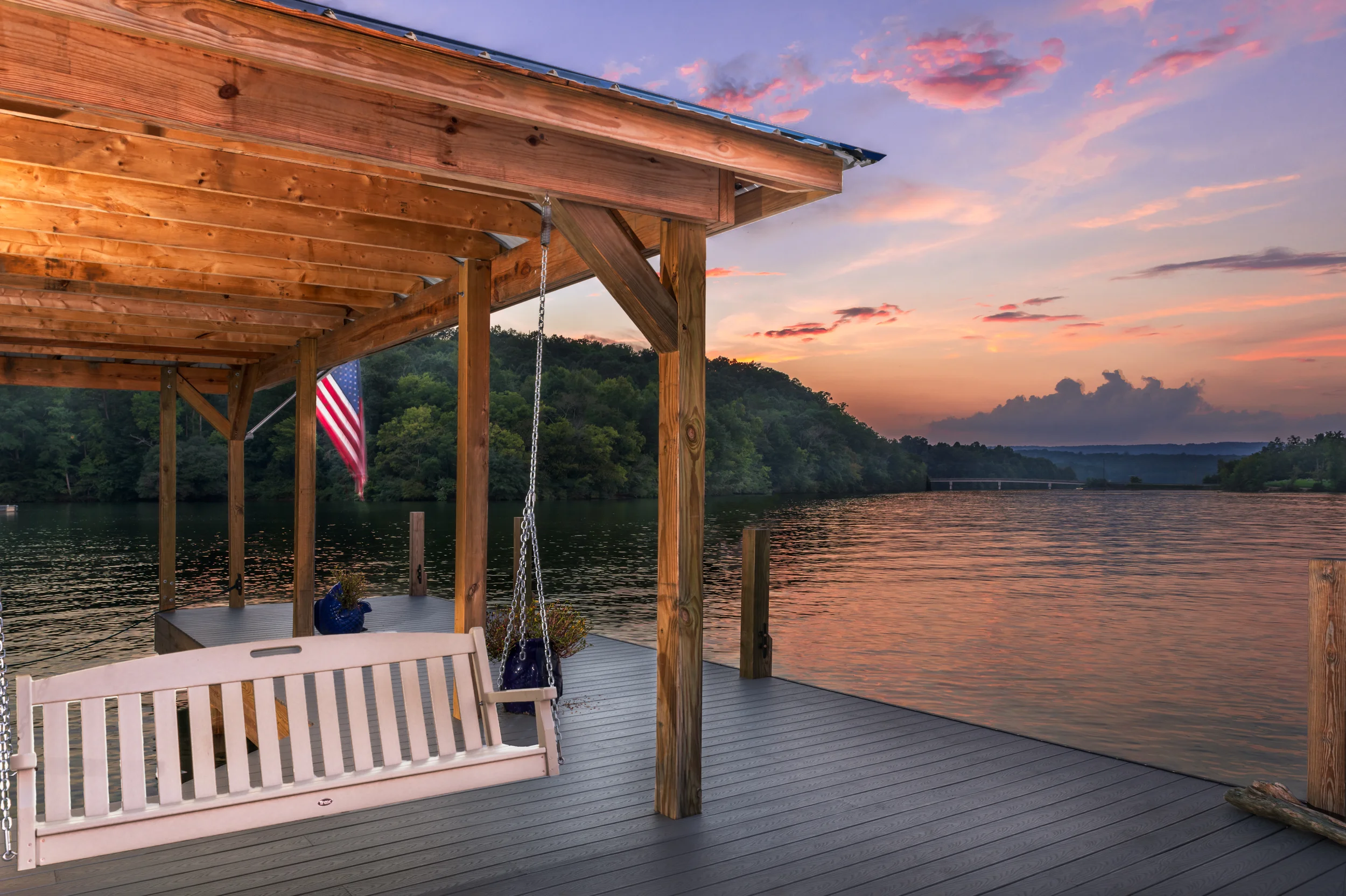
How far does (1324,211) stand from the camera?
2473 cm

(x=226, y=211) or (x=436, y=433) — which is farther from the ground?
(x=436, y=433)

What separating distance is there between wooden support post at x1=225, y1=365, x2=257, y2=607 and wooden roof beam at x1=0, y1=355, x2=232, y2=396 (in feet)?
1.05

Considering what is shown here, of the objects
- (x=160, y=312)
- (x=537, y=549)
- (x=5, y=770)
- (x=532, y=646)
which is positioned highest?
(x=160, y=312)

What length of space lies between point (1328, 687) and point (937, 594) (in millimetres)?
20078

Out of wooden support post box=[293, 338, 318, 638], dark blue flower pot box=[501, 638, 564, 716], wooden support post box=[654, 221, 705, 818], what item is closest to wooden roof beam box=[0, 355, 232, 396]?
wooden support post box=[293, 338, 318, 638]

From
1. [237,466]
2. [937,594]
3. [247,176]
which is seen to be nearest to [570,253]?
[247,176]

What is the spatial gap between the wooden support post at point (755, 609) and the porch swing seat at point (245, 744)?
2.75 meters

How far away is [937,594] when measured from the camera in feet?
75.6

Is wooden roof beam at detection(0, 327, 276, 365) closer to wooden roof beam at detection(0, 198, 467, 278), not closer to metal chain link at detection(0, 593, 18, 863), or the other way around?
wooden roof beam at detection(0, 198, 467, 278)

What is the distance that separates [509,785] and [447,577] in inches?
802

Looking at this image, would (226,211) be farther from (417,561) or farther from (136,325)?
(417,561)

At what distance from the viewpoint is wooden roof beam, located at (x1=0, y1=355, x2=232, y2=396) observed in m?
8.69

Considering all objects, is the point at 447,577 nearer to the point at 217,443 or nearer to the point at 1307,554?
the point at 217,443

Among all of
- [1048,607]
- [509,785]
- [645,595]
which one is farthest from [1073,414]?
[509,785]
